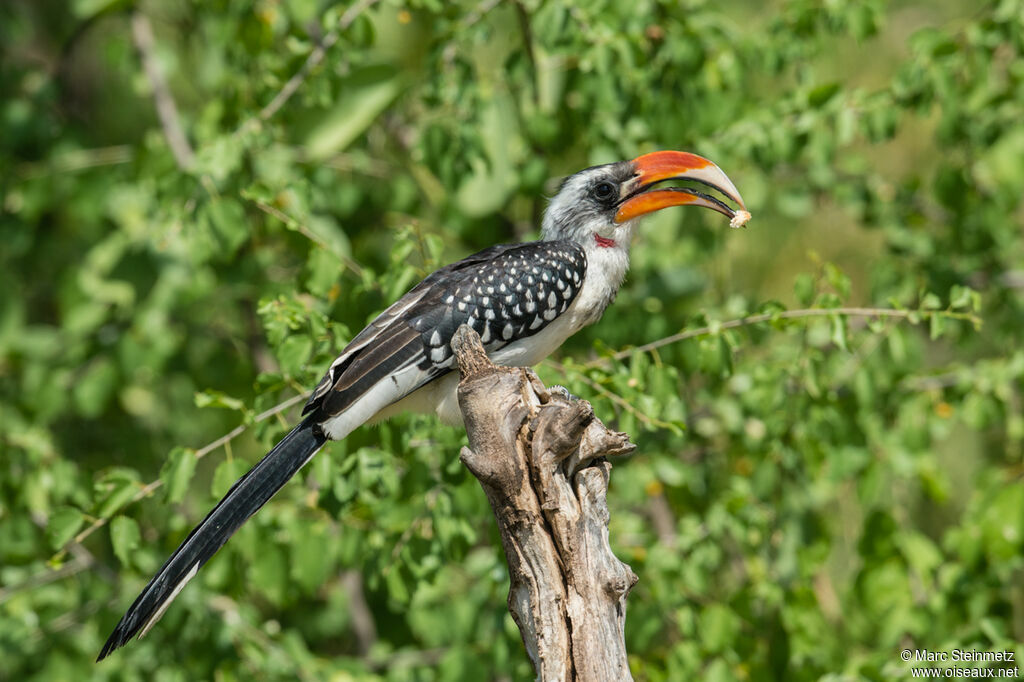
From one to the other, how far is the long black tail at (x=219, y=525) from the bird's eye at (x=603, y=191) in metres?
1.39

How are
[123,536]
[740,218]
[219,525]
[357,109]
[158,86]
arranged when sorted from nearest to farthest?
[219,525]
[123,536]
[740,218]
[357,109]
[158,86]

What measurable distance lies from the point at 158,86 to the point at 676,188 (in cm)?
299

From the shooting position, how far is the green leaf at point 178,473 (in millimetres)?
3027

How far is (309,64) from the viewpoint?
12.6 feet

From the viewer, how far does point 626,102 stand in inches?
164

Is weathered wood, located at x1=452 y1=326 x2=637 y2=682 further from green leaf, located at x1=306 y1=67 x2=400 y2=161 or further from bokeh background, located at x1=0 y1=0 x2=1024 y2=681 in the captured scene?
green leaf, located at x1=306 y1=67 x2=400 y2=161

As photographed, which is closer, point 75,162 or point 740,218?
point 740,218

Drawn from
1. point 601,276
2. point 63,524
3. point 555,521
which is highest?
point 601,276

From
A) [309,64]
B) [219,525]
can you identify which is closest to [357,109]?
[309,64]

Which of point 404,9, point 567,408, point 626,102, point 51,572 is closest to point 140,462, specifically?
point 51,572

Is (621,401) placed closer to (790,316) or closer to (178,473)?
(790,316)

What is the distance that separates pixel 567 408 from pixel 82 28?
13.2 feet

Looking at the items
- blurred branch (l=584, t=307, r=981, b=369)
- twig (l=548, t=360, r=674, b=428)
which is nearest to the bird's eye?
blurred branch (l=584, t=307, r=981, b=369)

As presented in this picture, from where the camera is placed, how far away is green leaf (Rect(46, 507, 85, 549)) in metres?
3.06
